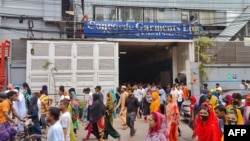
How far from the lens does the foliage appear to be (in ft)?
72.9

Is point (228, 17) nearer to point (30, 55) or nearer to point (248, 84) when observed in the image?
point (248, 84)

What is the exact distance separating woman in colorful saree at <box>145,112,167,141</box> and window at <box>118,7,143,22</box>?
2382 centimetres

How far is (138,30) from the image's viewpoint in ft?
77.6

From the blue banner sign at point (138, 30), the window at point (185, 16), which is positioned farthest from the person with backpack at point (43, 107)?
the window at point (185, 16)

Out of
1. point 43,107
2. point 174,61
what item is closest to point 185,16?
point 174,61

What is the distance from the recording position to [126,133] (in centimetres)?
1258

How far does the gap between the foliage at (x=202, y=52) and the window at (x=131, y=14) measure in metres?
7.49

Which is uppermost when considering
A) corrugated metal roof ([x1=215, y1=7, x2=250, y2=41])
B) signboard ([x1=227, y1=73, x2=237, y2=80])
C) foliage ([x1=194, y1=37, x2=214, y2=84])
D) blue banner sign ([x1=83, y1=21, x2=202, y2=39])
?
corrugated metal roof ([x1=215, y1=7, x2=250, y2=41])

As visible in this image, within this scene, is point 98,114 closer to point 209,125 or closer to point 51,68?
point 209,125

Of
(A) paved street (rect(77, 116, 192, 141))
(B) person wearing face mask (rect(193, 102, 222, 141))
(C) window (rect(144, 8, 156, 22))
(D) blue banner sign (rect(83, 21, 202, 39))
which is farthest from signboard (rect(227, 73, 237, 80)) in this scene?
(B) person wearing face mask (rect(193, 102, 222, 141))

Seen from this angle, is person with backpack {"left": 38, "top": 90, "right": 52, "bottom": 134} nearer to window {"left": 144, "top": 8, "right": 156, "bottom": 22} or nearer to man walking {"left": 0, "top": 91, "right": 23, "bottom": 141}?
man walking {"left": 0, "top": 91, "right": 23, "bottom": 141}

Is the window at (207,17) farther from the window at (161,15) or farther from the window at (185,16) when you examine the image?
the window at (161,15)

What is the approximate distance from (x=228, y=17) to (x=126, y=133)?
2210cm

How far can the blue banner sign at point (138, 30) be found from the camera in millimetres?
23141
